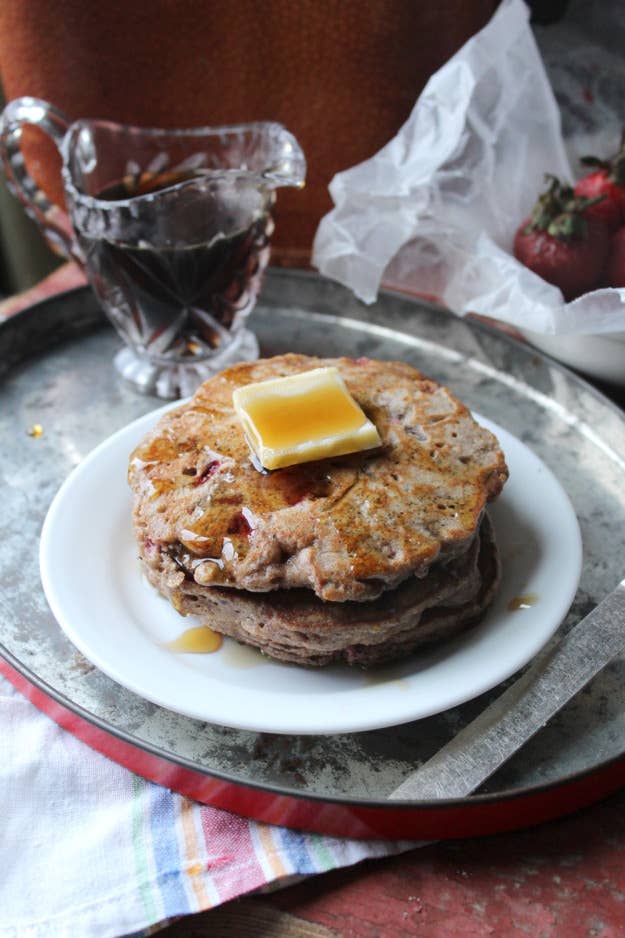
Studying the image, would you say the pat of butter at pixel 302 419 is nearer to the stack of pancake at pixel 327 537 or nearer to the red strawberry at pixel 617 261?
the stack of pancake at pixel 327 537

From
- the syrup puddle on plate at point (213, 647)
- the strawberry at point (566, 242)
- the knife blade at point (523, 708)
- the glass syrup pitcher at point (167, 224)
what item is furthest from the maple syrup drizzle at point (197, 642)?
the strawberry at point (566, 242)

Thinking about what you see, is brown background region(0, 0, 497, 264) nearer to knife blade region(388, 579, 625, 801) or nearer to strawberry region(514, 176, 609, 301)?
strawberry region(514, 176, 609, 301)

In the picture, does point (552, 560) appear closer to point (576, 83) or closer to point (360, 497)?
point (360, 497)

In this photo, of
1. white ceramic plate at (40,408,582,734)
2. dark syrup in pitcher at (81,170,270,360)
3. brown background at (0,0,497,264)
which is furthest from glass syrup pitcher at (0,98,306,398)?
white ceramic plate at (40,408,582,734)

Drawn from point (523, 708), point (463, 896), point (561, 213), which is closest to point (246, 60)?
point (561, 213)

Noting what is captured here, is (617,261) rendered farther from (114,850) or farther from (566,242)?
(114,850)
